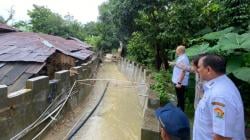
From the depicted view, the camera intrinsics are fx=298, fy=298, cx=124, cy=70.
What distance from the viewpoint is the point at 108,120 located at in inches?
417

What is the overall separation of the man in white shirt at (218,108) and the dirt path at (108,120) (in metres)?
5.99

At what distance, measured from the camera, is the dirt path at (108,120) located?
865cm

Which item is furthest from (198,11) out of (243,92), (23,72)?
(23,72)

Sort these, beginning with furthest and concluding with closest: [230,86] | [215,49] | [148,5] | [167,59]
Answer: [167,59]
[148,5]
[215,49]
[230,86]

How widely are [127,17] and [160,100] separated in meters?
7.40

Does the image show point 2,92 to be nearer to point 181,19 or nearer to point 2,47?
point 181,19

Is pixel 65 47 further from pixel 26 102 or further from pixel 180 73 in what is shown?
pixel 180 73

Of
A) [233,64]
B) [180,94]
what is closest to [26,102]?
[180,94]

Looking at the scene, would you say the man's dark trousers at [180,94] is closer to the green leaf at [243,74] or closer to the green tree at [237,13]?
the green leaf at [243,74]

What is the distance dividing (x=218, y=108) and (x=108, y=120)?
329 inches

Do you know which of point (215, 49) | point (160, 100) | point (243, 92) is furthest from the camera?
point (160, 100)

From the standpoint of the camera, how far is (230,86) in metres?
2.61

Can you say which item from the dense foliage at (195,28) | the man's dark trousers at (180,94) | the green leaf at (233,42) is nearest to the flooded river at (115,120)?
the dense foliage at (195,28)

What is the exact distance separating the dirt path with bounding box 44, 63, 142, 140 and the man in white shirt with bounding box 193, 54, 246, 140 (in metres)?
5.99
